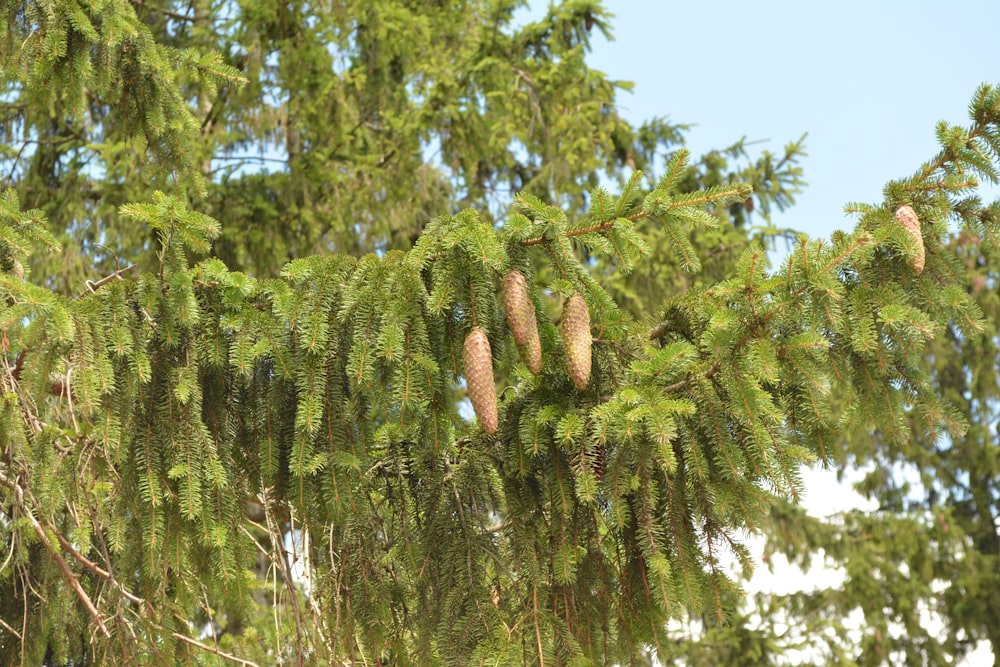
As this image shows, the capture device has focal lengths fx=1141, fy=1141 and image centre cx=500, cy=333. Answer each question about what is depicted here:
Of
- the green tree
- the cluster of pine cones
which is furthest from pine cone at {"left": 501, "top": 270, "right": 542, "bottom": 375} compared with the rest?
the green tree

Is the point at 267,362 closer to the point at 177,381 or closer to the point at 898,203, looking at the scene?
the point at 177,381

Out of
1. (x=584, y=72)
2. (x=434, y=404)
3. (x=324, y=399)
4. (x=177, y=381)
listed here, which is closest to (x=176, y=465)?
(x=177, y=381)

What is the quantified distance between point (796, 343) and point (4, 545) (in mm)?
3626

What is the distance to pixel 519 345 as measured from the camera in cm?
287

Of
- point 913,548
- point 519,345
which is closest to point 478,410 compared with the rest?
point 519,345

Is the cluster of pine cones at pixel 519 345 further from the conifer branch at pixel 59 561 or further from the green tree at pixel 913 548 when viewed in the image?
the green tree at pixel 913 548

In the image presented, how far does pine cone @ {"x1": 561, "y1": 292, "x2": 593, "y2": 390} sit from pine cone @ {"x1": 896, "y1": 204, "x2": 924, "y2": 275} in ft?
2.93

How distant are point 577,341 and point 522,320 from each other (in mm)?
155

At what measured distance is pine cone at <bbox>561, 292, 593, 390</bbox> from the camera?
9.47ft

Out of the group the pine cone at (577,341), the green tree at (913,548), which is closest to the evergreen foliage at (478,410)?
the pine cone at (577,341)

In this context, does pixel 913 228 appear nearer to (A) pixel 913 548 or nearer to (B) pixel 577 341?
(B) pixel 577 341

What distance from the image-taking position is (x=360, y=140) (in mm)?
10398

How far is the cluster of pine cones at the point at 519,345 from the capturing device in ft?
9.21

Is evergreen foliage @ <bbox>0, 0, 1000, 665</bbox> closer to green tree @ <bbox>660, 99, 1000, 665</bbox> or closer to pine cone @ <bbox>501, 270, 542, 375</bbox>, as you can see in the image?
pine cone @ <bbox>501, 270, 542, 375</bbox>
